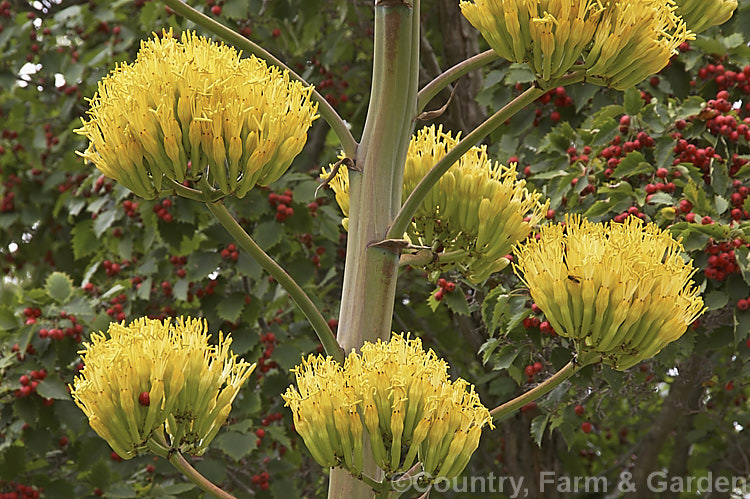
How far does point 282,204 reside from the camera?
14.8 ft

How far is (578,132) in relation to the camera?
4.04m

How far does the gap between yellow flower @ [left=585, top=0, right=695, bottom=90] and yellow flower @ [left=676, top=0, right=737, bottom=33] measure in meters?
0.53

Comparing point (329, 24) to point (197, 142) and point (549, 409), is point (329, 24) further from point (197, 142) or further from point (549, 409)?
point (197, 142)

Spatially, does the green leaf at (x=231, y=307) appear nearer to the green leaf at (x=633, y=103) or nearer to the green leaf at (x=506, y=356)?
the green leaf at (x=506, y=356)

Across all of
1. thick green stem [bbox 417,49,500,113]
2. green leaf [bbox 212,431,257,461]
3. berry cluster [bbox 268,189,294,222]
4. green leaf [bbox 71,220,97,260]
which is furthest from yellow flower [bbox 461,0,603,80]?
green leaf [bbox 71,220,97,260]

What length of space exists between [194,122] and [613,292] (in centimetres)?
106

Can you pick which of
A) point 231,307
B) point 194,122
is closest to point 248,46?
point 194,122

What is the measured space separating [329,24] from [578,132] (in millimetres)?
2382

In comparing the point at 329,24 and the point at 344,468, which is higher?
the point at 329,24

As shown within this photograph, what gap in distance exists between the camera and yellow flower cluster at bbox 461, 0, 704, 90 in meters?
2.12

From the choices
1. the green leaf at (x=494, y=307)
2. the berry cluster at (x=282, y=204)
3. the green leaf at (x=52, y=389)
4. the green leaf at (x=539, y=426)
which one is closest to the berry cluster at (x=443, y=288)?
the green leaf at (x=494, y=307)

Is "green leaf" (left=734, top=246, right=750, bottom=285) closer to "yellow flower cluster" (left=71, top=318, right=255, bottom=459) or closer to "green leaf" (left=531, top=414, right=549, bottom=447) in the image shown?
"green leaf" (left=531, top=414, right=549, bottom=447)

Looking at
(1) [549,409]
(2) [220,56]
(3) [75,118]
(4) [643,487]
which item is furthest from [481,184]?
(3) [75,118]

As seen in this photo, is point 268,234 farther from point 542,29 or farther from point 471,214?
point 542,29
